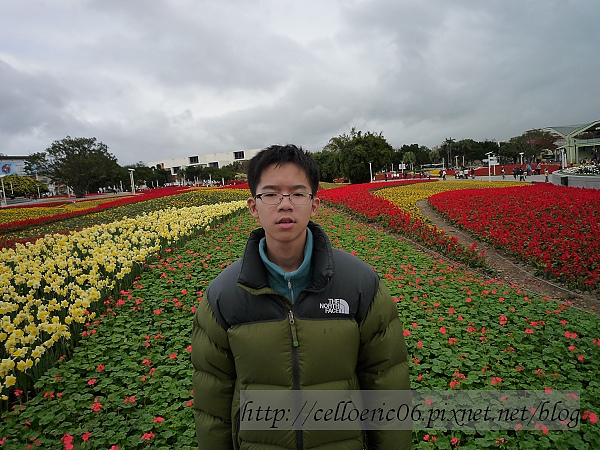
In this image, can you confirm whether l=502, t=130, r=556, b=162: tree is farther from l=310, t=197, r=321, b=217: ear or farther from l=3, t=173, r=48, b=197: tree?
l=3, t=173, r=48, b=197: tree

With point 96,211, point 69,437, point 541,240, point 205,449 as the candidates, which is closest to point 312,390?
point 205,449

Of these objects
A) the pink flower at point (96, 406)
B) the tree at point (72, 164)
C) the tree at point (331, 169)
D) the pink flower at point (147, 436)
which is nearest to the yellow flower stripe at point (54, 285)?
the pink flower at point (96, 406)

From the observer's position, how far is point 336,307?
154 centimetres

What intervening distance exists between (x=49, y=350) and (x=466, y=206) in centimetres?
1236

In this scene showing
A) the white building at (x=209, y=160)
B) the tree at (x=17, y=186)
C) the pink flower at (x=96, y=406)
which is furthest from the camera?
the white building at (x=209, y=160)

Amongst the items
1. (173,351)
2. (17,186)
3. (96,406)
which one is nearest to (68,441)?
(96,406)

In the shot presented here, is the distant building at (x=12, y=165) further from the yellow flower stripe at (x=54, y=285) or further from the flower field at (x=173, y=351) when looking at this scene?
the flower field at (x=173, y=351)

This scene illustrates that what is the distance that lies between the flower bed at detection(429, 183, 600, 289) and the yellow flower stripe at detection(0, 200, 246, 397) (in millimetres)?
7555

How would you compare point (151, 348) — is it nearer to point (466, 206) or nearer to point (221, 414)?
point (221, 414)

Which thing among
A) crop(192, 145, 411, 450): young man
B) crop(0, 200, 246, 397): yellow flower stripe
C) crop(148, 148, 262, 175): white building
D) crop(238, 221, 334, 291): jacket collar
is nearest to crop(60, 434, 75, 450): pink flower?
crop(0, 200, 246, 397): yellow flower stripe

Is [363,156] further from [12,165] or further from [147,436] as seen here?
[12,165]

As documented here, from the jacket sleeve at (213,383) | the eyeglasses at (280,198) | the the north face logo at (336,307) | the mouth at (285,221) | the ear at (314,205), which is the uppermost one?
the eyeglasses at (280,198)

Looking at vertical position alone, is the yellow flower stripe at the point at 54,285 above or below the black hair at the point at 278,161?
below

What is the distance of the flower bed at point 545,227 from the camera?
22.0 ft
